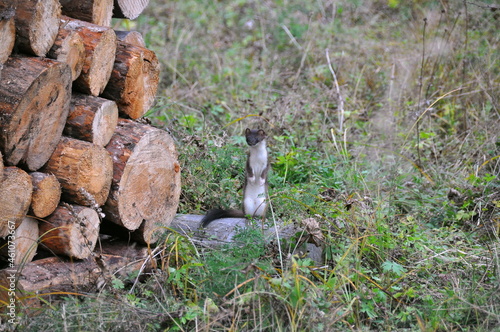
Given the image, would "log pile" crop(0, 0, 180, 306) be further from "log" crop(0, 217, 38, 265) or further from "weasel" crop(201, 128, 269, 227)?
"weasel" crop(201, 128, 269, 227)

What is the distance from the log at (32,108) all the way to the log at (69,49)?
10 centimetres

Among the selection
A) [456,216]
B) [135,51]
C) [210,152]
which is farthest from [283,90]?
[135,51]

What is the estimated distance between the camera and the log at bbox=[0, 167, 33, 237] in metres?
2.84

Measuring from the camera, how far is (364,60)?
7305 mm

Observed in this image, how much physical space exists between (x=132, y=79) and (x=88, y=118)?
432 mm

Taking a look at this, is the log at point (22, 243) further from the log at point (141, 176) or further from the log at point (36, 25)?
the log at point (36, 25)

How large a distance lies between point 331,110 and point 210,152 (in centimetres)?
176

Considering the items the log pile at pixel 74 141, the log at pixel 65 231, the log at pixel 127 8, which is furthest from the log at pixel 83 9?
the log at pixel 65 231

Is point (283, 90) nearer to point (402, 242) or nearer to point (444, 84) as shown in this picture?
point (444, 84)

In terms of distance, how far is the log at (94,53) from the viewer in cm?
325

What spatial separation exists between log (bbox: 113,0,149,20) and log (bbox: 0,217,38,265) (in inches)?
58.7

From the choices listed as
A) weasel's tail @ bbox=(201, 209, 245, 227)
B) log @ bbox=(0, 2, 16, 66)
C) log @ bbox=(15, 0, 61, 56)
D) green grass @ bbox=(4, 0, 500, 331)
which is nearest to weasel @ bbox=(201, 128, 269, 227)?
weasel's tail @ bbox=(201, 209, 245, 227)

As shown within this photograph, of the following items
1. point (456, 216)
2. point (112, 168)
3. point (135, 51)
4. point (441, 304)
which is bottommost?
point (456, 216)

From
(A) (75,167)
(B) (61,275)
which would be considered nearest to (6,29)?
(A) (75,167)
